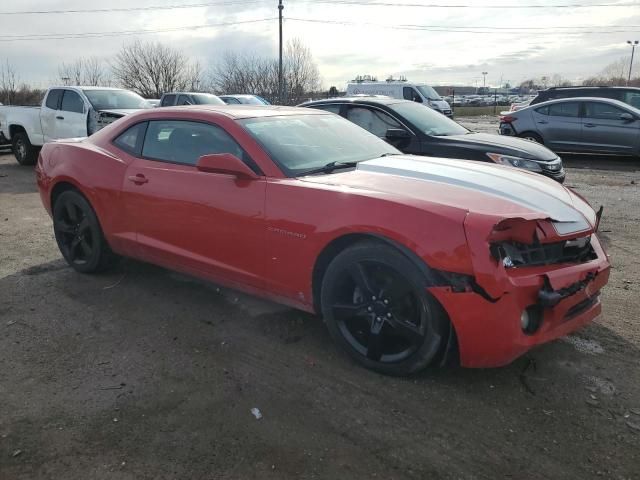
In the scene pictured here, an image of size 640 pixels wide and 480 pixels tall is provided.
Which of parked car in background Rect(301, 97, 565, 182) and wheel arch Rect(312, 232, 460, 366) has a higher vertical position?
parked car in background Rect(301, 97, 565, 182)

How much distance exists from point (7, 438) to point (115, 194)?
2174mm

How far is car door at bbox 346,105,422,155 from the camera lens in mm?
6910

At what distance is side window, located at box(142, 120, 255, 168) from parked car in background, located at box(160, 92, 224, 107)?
11.5 meters

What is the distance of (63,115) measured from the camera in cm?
1159

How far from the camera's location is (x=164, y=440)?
2.52 metres

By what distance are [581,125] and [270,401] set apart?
39.2 ft

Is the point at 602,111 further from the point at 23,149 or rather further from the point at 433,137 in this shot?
the point at 23,149

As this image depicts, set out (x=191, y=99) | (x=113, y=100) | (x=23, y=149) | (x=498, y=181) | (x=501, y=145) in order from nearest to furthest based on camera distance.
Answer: (x=498, y=181) < (x=501, y=145) < (x=113, y=100) < (x=23, y=149) < (x=191, y=99)

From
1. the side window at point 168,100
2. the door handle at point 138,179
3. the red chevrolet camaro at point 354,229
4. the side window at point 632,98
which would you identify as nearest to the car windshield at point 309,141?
the red chevrolet camaro at point 354,229

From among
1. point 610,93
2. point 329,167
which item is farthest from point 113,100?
point 610,93

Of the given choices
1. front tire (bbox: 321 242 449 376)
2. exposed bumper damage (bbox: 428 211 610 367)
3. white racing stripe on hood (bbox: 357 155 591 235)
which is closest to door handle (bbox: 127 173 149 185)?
white racing stripe on hood (bbox: 357 155 591 235)

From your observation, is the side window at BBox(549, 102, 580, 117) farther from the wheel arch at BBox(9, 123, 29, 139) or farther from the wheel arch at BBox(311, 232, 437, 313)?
the wheel arch at BBox(9, 123, 29, 139)

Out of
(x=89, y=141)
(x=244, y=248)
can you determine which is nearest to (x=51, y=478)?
A: (x=244, y=248)

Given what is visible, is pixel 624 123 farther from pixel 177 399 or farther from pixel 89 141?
pixel 177 399
